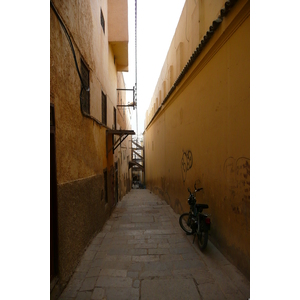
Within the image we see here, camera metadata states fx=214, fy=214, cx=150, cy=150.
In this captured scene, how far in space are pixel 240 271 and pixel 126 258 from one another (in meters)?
2.02

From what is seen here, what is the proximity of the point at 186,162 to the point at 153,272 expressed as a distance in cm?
389

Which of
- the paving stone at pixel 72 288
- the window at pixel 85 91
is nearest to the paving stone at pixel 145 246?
the paving stone at pixel 72 288

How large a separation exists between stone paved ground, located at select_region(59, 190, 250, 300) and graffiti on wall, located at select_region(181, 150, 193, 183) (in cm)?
210

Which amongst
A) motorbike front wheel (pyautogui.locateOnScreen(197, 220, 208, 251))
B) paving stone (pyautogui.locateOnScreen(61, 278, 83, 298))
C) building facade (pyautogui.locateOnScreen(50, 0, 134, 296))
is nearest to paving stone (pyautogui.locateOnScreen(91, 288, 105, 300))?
paving stone (pyautogui.locateOnScreen(61, 278, 83, 298))

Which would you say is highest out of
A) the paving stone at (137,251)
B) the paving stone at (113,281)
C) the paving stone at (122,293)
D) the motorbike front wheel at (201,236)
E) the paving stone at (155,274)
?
the motorbike front wheel at (201,236)

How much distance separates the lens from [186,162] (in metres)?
6.93

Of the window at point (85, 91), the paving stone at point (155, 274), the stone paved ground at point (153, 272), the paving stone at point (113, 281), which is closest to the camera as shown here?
the stone paved ground at point (153, 272)

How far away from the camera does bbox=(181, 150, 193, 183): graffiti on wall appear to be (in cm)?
648

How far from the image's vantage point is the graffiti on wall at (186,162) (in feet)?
21.3

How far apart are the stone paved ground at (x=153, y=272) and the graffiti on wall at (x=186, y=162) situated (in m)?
2.10

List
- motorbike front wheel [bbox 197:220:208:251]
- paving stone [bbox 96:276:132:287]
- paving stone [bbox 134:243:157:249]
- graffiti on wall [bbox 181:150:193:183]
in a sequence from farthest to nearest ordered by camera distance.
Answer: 1. graffiti on wall [bbox 181:150:193:183]
2. paving stone [bbox 134:243:157:249]
3. motorbike front wheel [bbox 197:220:208:251]
4. paving stone [bbox 96:276:132:287]

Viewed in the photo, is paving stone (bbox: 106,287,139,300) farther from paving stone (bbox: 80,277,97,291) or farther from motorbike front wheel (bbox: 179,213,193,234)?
motorbike front wheel (bbox: 179,213,193,234)

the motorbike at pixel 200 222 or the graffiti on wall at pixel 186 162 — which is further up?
the graffiti on wall at pixel 186 162

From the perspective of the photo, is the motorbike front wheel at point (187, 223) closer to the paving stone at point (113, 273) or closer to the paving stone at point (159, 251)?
the paving stone at point (159, 251)
